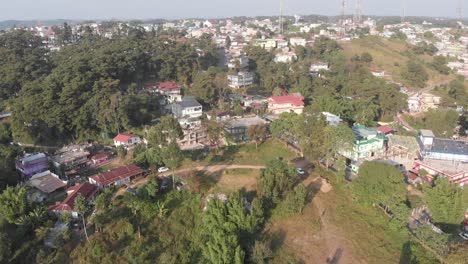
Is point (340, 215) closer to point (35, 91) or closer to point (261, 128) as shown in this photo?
point (261, 128)

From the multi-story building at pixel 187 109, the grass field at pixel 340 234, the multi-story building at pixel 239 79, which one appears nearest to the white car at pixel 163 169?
the grass field at pixel 340 234

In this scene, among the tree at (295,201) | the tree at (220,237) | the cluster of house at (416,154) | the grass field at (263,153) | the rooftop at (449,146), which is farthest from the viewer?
the rooftop at (449,146)

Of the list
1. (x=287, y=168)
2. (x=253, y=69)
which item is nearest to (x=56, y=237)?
(x=287, y=168)

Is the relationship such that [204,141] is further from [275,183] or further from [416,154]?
[416,154]

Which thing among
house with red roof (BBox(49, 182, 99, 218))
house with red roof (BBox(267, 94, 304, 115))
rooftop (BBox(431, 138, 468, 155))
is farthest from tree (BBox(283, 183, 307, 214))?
house with red roof (BBox(267, 94, 304, 115))

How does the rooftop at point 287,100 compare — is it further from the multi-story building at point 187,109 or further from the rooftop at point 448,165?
the rooftop at point 448,165

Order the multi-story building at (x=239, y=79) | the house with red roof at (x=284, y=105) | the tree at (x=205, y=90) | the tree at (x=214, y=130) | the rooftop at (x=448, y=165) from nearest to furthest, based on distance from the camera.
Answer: the rooftop at (x=448, y=165) < the tree at (x=214, y=130) < the house with red roof at (x=284, y=105) < the tree at (x=205, y=90) < the multi-story building at (x=239, y=79)

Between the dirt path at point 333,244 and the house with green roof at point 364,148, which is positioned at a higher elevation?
the house with green roof at point 364,148
